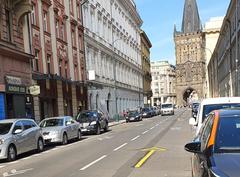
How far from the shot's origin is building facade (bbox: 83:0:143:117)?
2028 inches

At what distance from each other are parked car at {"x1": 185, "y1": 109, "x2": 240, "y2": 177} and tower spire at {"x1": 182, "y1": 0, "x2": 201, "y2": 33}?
15368 cm

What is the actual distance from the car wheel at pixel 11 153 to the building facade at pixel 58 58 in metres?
15.1

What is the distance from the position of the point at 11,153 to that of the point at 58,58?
22.6 metres

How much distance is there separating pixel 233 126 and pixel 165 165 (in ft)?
22.0

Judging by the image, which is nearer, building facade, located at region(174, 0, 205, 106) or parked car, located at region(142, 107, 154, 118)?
parked car, located at region(142, 107, 154, 118)

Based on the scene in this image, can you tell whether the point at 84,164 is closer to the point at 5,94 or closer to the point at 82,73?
the point at 5,94

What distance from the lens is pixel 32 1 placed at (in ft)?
110

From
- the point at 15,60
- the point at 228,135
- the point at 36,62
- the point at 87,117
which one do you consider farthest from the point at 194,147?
the point at 36,62

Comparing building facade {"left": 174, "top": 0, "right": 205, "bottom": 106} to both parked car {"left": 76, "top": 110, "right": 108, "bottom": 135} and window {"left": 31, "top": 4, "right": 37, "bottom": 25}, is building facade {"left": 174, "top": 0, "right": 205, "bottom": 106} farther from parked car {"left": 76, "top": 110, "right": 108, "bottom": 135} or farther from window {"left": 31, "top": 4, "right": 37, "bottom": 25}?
parked car {"left": 76, "top": 110, "right": 108, "bottom": 135}

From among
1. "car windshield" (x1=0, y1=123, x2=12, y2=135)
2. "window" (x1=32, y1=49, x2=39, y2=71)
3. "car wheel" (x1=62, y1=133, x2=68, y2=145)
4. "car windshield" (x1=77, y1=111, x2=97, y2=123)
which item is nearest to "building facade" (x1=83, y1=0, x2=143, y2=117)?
"window" (x1=32, y1=49, x2=39, y2=71)

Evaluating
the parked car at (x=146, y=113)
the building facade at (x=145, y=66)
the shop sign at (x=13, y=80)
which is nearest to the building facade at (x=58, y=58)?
the shop sign at (x=13, y=80)

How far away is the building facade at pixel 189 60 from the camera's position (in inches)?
6048

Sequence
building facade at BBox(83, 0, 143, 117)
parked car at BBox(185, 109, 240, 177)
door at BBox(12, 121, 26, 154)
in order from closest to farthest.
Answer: parked car at BBox(185, 109, 240, 177) < door at BBox(12, 121, 26, 154) < building facade at BBox(83, 0, 143, 117)

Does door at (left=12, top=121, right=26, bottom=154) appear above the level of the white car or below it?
below
